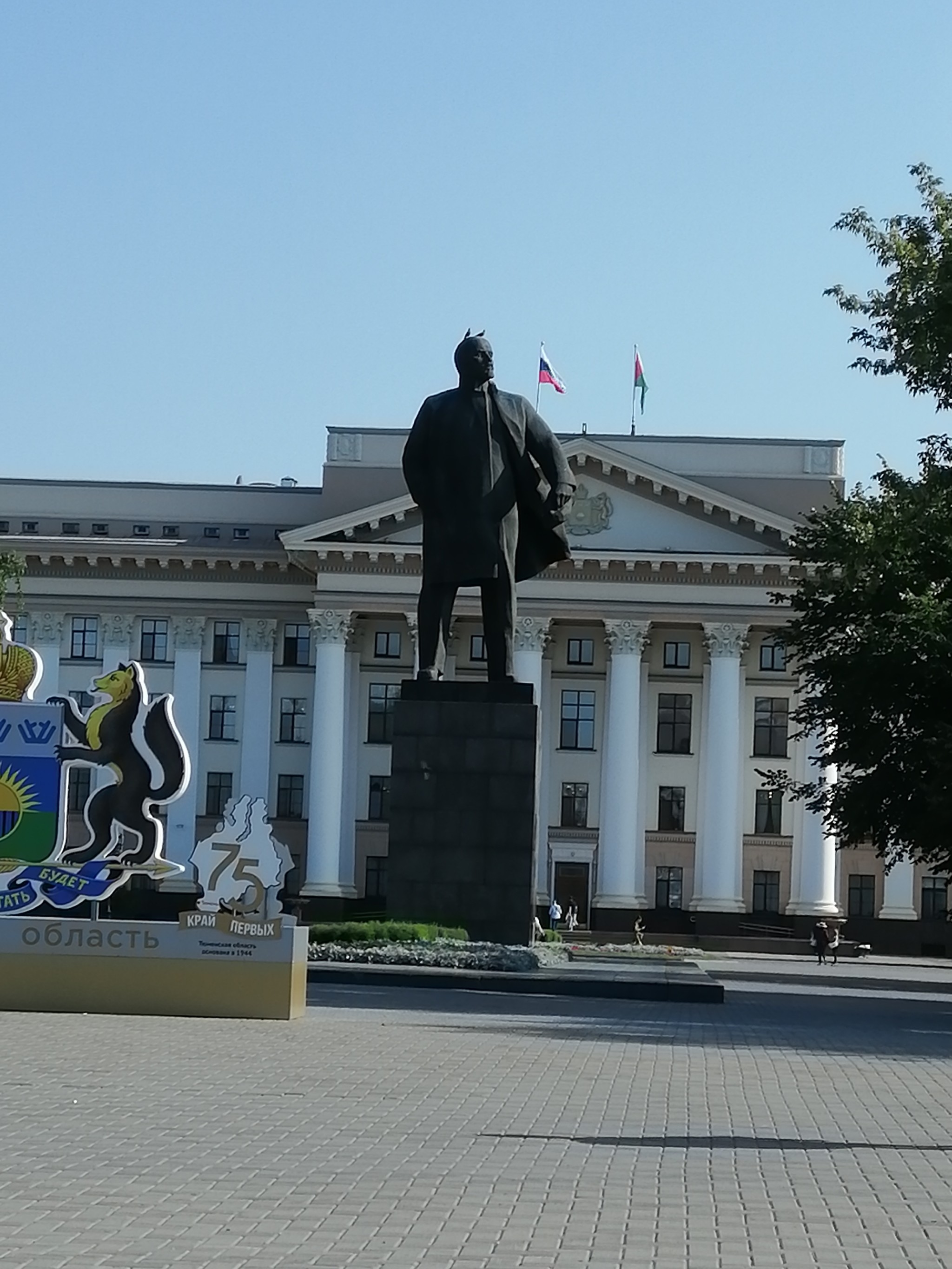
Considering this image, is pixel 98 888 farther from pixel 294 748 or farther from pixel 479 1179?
pixel 294 748

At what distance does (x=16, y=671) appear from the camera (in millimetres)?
18406

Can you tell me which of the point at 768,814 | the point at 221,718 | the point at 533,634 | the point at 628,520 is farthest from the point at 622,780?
the point at 221,718

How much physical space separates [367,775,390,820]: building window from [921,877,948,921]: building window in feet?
56.3

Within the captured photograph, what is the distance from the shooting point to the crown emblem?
722 inches

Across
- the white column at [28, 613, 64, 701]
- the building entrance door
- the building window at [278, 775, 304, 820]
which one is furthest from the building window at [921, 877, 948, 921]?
the white column at [28, 613, 64, 701]

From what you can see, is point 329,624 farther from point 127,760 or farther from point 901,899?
point 127,760

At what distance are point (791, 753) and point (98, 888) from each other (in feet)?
176

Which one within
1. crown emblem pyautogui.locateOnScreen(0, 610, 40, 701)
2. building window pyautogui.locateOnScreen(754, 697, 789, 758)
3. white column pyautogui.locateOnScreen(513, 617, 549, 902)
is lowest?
crown emblem pyautogui.locateOnScreen(0, 610, 40, 701)

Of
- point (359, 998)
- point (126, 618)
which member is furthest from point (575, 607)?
point (359, 998)

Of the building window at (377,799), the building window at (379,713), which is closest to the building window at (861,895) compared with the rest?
the building window at (377,799)

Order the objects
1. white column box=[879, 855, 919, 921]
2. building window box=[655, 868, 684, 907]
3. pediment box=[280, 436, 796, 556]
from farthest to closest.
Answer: building window box=[655, 868, 684, 907], white column box=[879, 855, 919, 921], pediment box=[280, 436, 796, 556]

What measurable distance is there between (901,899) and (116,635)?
26.2 m

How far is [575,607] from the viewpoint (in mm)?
68062

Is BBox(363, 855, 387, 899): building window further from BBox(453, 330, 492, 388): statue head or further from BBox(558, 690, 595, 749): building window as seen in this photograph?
BBox(453, 330, 492, 388): statue head
